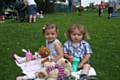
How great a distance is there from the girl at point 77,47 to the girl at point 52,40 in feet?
0.46

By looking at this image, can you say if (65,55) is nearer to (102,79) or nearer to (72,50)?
(72,50)

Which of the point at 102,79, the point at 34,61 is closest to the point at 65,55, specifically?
the point at 34,61

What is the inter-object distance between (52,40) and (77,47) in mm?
380

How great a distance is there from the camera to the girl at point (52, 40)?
6426mm

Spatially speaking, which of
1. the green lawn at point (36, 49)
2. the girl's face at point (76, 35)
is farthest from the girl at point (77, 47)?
the green lawn at point (36, 49)

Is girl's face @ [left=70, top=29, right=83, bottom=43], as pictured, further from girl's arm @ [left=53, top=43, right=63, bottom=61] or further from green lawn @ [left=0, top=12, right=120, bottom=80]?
green lawn @ [left=0, top=12, right=120, bottom=80]

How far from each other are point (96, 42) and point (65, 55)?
640 cm

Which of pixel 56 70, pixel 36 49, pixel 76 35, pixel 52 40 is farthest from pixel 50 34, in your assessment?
pixel 36 49

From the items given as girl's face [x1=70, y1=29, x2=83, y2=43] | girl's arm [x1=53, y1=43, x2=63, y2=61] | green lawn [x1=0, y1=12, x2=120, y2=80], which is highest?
girl's face [x1=70, y1=29, x2=83, y2=43]

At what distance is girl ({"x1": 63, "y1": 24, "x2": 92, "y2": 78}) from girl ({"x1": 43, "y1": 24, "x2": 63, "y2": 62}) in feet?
0.46

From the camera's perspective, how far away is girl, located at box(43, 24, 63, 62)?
6426mm

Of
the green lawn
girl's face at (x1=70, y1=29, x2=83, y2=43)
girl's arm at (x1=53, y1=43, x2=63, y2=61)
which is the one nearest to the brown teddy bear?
girl's arm at (x1=53, y1=43, x2=63, y2=61)

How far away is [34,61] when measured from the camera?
19.9 ft

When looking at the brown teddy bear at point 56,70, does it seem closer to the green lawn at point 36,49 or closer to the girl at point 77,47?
A: the girl at point 77,47
